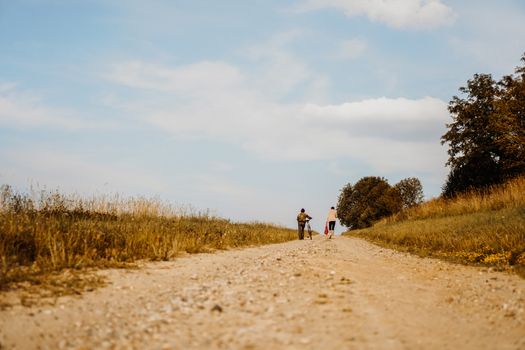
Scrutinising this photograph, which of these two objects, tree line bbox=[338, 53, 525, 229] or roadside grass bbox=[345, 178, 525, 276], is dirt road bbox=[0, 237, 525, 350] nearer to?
roadside grass bbox=[345, 178, 525, 276]

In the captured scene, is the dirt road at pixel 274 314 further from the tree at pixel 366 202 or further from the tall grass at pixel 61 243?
the tree at pixel 366 202

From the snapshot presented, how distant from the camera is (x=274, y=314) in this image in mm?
5020

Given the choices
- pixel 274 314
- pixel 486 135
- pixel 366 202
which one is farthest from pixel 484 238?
pixel 366 202

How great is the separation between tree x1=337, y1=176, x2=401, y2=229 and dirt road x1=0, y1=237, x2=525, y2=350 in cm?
6317

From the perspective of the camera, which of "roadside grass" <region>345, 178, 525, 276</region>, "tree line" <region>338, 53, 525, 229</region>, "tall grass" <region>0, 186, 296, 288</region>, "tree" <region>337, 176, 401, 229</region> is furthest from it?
"tree" <region>337, 176, 401, 229</region>

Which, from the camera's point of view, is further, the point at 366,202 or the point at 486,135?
the point at 366,202

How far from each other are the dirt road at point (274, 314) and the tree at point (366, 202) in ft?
207

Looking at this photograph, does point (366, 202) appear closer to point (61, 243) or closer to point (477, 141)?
point (477, 141)

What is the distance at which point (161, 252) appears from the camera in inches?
406

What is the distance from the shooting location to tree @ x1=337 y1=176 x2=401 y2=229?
233 feet

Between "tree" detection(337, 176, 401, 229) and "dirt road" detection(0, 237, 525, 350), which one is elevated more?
"tree" detection(337, 176, 401, 229)

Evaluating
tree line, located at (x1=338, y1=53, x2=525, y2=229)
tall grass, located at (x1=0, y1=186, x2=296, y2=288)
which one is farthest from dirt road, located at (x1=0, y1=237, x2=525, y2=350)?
tree line, located at (x1=338, y1=53, x2=525, y2=229)

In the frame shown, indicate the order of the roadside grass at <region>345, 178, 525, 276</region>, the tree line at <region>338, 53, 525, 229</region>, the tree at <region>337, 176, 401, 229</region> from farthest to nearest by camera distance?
the tree at <region>337, 176, 401, 229</region>, the tree line at <region>338, 53, 525, 229</region>, the roadside grass at <region>345, 178, 525, 276</region>

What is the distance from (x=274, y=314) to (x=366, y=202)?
76369 millimetres
